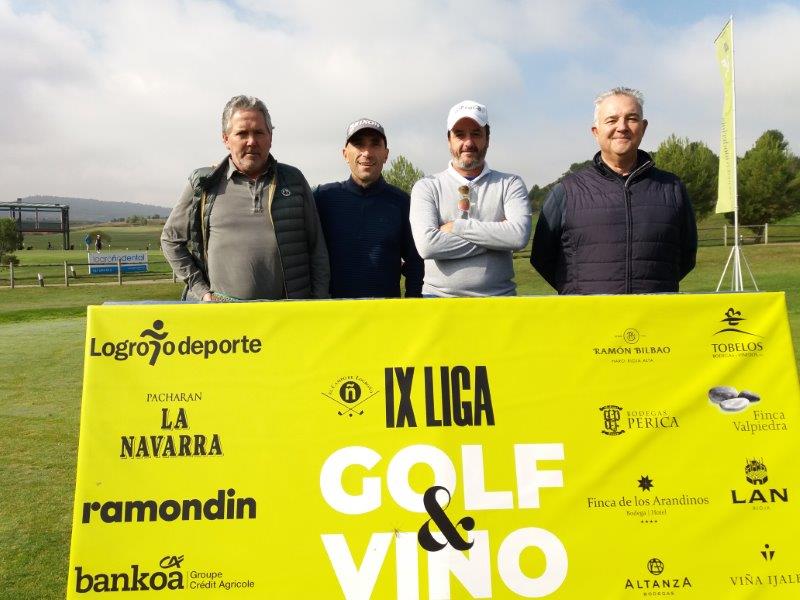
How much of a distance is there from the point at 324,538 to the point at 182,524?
1.86ft

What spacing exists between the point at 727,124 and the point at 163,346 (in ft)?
54.1

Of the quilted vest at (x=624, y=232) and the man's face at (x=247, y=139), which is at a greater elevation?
the man's face at (x=247, y=139)

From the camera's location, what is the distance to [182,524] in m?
2.79

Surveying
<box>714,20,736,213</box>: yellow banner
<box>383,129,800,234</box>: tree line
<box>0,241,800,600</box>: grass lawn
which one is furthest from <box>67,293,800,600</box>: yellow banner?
<box>383,129,800,234</box>: tree line

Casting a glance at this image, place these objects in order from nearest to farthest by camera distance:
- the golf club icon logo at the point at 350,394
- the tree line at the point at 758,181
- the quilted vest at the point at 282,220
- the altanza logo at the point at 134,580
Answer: the altanza logo at the point at 134,580
the golf club icon logo at the point at 350,394
the quilted vest at the point at 282,220
the tree line at the point at 758,181

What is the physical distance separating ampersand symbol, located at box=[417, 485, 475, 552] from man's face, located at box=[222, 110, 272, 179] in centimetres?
195

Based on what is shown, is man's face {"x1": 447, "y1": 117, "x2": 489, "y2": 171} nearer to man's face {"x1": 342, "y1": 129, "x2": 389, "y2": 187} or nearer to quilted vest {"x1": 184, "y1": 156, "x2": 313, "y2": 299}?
man's face {"x1": 342, "y1": 129, "x2": 389, "y2": 187}

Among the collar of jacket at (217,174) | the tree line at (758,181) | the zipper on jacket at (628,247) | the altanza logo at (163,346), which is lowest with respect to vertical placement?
the altanza logo at (163,346)

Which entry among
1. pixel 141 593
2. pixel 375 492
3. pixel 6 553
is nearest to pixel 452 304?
pixel 375 492

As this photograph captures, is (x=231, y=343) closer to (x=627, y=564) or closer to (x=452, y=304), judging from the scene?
(x=452, y=304)

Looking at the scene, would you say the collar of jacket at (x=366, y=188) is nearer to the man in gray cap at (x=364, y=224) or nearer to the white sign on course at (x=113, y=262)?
the man in gray cap at (x=364, y=224)

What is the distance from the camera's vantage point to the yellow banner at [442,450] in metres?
2.77

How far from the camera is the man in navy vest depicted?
3678 millimetres

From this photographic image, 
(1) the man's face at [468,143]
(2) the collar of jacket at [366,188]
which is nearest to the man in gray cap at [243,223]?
(2) the collar of jacket at [366,188]
